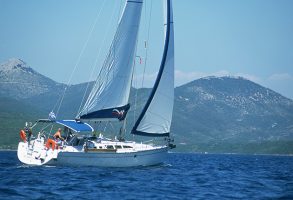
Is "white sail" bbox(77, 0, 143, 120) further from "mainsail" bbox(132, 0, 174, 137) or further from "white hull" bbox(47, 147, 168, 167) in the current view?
"white hull" bbox(47, 147, 168, 167)

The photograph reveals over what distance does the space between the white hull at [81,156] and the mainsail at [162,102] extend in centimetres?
219

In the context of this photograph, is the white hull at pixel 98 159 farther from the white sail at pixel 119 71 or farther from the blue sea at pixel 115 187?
the white sail at pixel 119 71

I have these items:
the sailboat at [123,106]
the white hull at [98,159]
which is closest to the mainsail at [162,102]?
the sailboat at [123,106]

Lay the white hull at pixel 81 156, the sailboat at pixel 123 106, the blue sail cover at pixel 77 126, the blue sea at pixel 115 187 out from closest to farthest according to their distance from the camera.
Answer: the blue sea at pixel 115 187 → the white hull at pixel 81 156 → the sailboat at pixel 123 106 → the blue sail cover at pixel 77 126

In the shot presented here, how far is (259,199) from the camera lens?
32.7 m

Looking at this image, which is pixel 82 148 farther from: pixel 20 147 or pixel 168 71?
pixel 168 71

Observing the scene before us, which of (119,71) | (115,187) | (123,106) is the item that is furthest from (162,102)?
(115,187)

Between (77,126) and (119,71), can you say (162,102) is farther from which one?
(77,126)

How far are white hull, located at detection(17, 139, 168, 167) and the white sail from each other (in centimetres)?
327

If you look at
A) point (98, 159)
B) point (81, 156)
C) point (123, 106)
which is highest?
point (123, 106)

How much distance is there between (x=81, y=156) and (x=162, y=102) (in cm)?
977

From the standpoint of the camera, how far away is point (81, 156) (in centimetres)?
5016

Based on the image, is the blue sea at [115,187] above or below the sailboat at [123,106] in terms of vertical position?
below

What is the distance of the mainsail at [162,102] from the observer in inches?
2080
